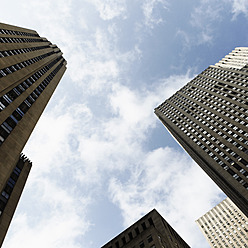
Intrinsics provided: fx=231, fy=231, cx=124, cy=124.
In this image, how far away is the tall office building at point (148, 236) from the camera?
4043 centimetres

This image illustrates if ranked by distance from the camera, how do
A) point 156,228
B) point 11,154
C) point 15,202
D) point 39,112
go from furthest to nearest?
1. point 156,228
2. point 39,112
3. point 15,202
4. point 11,154

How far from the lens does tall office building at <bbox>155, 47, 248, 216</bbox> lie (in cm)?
5062

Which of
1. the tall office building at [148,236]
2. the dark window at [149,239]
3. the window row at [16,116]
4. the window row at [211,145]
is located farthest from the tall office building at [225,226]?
the window row at [16,116]

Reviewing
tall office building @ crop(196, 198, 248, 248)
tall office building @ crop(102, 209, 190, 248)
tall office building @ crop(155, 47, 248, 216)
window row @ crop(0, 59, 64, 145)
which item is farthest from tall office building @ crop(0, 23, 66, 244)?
tall office building @ crop(196, 198, 248, 248)

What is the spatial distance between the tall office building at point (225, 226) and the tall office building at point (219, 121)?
37.0 m

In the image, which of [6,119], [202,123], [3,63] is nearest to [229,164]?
[202,123]

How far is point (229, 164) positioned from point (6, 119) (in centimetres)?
4495

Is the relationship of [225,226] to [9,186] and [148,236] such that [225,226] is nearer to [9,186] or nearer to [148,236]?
[148,236]

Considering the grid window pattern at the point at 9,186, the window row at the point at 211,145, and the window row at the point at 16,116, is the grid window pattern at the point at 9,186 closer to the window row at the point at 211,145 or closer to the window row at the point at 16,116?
the window row at the point at 16,116

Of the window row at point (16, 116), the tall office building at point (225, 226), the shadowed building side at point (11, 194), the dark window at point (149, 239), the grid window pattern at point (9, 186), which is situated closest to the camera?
the window row at point (16, 116)

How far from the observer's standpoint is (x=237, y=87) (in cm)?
7200

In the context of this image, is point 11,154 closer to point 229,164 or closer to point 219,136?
point 229,164

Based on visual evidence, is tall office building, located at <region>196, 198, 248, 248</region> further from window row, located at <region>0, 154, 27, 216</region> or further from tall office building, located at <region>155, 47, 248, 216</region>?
window row, located at <region>0, 154, 27, 216</region>

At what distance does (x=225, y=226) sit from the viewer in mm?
89375
